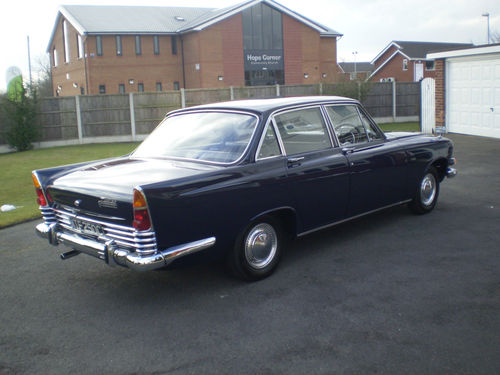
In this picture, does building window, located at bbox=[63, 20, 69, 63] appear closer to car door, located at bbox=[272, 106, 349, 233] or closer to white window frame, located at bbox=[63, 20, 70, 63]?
white window frame, located at bbox=[63, 20, 70, 63]

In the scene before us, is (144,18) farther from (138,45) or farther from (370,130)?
(370,130)

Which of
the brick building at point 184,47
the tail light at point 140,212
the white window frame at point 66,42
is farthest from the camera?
the white window frame at point 66,42

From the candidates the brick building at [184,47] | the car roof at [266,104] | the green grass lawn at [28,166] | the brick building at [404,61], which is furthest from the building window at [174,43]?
the car roof at [266,104]

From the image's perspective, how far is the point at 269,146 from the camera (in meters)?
5.26

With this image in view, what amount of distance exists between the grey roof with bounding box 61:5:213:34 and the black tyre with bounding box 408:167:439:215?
34.8m

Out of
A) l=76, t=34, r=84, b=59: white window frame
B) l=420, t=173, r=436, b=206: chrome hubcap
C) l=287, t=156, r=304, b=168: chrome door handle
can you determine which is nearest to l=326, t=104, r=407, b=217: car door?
l=420, t=173, r=436, b=206: chrome hubcap

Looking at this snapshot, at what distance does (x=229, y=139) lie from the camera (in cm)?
525

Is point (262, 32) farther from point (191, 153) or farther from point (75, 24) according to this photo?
point (191, 153)

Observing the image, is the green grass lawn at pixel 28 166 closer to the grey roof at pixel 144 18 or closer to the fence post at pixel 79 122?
the fence post at pixel 79 122

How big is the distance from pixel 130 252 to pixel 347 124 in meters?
3.10

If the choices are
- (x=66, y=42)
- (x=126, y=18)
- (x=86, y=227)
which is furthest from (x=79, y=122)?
(x=66, y=42)

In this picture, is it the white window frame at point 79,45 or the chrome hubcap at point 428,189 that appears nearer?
the chrome hubcap at point 428,189

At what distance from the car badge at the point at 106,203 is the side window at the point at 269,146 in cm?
144

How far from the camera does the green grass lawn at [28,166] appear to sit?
8716 mm
